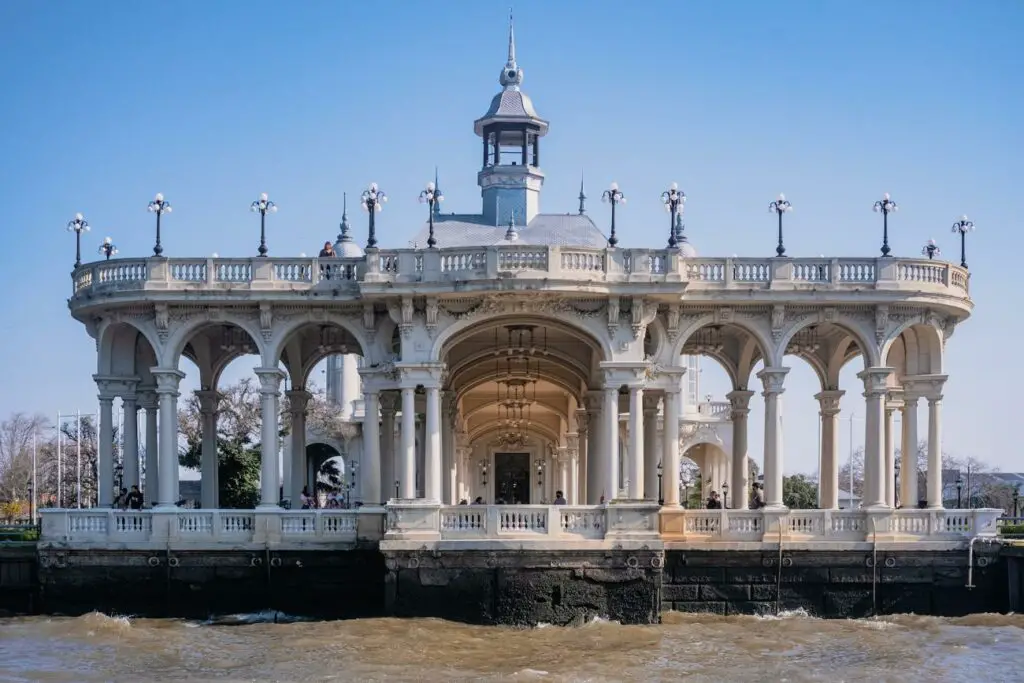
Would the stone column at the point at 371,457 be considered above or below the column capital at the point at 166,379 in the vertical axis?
below

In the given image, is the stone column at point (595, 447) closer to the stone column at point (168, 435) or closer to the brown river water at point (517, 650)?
the brown river water at point (517, 650)

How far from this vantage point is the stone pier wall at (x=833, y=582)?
33688 millimetres

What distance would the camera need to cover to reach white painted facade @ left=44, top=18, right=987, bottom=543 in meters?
32.9

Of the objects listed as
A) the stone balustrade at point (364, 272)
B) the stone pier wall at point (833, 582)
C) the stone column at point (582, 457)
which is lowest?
the stone pier wall at point (833, 582)

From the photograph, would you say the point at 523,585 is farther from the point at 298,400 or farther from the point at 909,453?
the point at 909,453

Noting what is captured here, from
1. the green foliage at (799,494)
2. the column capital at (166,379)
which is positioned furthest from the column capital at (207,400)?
the green foliage at (799,494)

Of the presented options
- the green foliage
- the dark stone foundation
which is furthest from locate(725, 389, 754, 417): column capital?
the green foliage

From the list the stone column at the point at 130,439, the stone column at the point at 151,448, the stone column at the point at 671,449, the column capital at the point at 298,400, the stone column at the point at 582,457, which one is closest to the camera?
the stone column at the point at 671,449

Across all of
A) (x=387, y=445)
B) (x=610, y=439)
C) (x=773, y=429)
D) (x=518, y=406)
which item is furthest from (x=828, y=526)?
(x=518, y=406)

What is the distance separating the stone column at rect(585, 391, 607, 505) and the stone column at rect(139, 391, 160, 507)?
11.7 m

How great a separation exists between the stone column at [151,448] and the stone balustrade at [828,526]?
13049mm

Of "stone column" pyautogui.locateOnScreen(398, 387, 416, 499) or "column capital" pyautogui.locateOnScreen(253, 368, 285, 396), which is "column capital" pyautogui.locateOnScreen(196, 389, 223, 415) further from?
"stone column" pyautogui.locateOnScreen(398, 387, 416, 499)

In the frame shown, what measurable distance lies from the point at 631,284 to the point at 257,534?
33.1 ft

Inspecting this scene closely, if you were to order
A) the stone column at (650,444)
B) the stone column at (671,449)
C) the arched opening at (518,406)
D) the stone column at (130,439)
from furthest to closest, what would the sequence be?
1. the arched opening at (518,406)
2. the stone column at (650,444)
3. the stone column at (130,439)
4. the stone column at (671,449)
